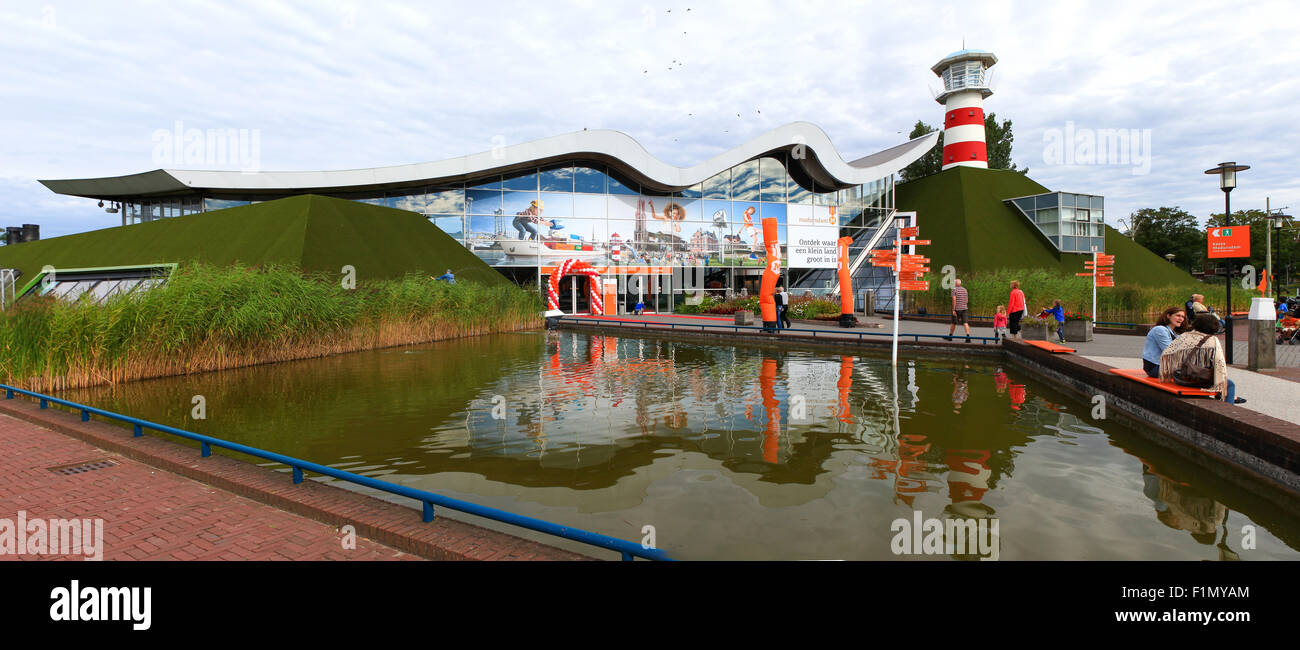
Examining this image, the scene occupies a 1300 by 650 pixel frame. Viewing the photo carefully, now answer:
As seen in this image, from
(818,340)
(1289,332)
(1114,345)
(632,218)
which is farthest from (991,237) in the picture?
(818,340)

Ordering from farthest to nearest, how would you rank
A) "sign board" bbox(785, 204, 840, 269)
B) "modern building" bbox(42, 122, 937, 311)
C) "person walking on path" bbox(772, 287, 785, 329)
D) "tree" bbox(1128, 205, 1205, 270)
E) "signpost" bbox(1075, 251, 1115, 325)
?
"tree" bbox(1128, 205, 1205, 270) < "sign board" bbox(785, 204, 840, 269) < "modern building" bbox(42, 122, 937, 311) < "signpost" bbox(1075, 251, 1115, 325) < "person walking on path" bbox(772, 287, 785, 329)

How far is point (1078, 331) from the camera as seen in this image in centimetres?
1712

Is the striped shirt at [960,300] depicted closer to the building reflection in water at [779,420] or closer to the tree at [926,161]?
the building reflection in water at [779,420]

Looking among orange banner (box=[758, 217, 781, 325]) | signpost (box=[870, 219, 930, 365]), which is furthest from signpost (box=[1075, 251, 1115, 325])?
orange banner (box=[758, 217, 781, 325])

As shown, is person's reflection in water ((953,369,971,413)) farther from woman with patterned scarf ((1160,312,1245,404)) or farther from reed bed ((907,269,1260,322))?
reed bed ((907,269,1260,322))

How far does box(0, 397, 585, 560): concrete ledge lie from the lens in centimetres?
393

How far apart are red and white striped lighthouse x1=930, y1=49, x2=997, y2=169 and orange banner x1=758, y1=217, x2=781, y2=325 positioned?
117 ft

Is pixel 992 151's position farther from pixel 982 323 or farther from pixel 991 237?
pixel 982 323

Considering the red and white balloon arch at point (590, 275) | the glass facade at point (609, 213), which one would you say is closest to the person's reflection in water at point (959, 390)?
the red and white balloon arch at point (590, 275)

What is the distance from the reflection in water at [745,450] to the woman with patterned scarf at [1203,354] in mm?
1100

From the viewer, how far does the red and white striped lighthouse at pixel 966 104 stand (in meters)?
49.8
